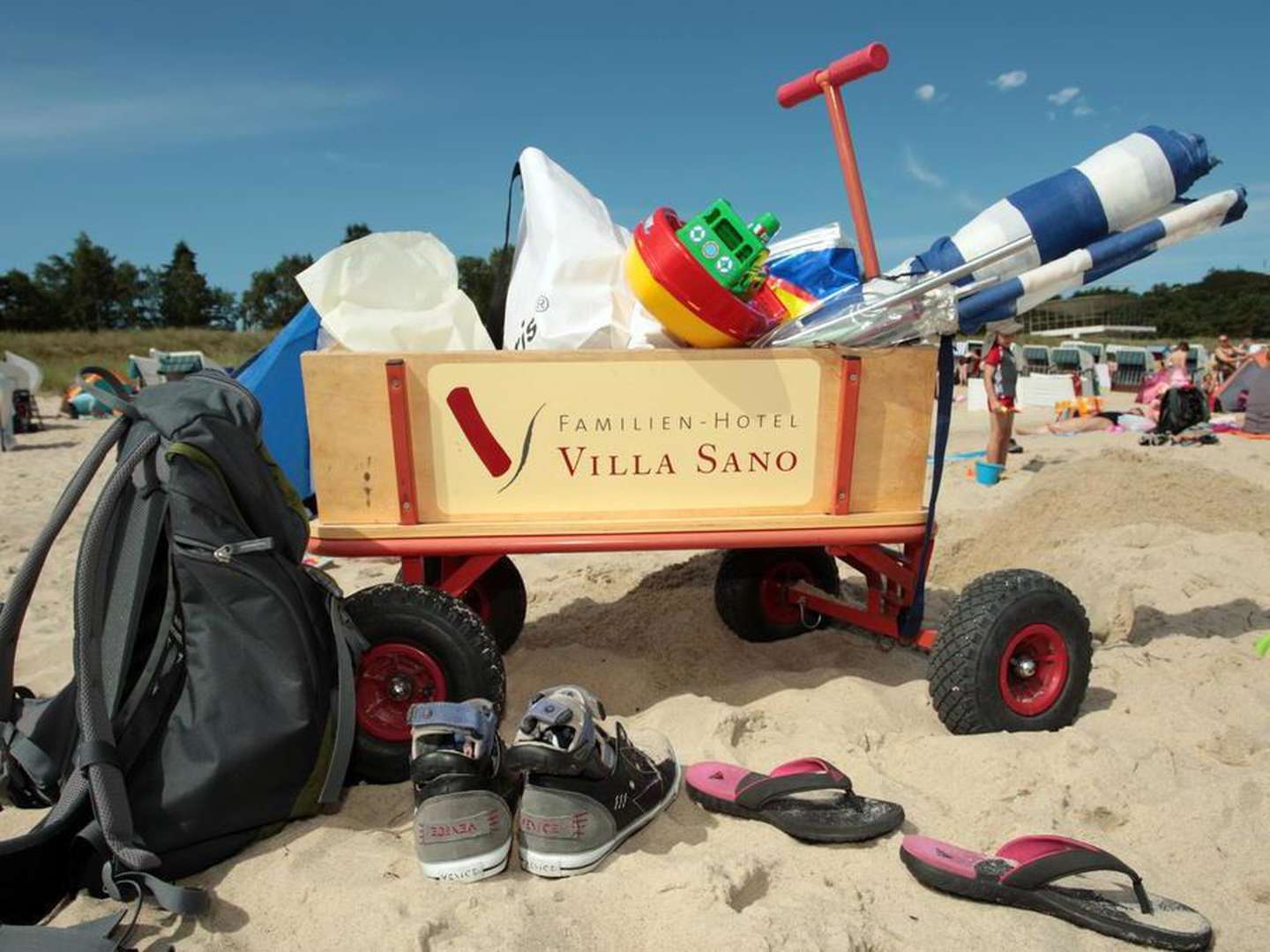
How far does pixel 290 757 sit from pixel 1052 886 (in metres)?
1.80

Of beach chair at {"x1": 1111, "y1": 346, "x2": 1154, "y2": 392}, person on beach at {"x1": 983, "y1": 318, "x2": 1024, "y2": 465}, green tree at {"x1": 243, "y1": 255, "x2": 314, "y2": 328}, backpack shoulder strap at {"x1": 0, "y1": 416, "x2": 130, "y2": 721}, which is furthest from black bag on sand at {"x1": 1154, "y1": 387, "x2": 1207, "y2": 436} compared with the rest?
green tree at {"x1": 243, "y1": 255, "x2": 314, "y2": 328}

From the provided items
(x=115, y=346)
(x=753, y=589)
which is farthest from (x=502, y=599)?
(x=115, y=346)

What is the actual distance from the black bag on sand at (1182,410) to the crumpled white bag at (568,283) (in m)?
10.2

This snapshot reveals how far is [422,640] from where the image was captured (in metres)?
2.54

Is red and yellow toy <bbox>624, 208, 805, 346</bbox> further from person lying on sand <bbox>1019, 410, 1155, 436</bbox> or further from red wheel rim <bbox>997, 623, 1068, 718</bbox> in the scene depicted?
person lying on sand <bbox>1019, 410, 1155, 436</bbox>

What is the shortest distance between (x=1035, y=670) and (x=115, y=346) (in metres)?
41.8

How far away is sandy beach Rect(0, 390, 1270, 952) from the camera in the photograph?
6.08 feet

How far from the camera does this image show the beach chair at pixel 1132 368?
76.0 feet

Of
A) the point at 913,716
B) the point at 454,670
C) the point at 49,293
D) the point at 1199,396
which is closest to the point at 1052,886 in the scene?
the point at 913,716

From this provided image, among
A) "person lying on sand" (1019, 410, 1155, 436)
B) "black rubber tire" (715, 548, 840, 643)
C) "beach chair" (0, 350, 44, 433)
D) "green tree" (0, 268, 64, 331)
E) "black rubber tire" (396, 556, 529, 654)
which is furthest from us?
"green tree" (0, 268, 64, 331)

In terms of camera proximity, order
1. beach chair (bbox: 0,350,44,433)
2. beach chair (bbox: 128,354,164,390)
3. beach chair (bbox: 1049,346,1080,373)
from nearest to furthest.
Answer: beach chair (bbox: 0,350,44,433) < beach chair (bbox: 128,354,164,390) < beach chair (bbox: 1049,346,1080,373)

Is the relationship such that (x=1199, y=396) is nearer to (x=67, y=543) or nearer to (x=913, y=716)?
(x=913, y=716)

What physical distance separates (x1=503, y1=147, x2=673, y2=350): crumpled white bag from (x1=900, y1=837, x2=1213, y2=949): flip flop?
1.63 m

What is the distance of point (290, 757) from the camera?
216 centimetres
